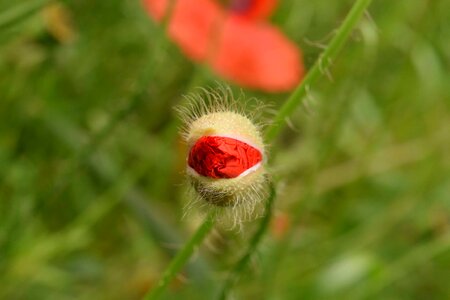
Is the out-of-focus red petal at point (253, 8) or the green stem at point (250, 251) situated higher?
the out-of-focus red petal at point (253, 8)

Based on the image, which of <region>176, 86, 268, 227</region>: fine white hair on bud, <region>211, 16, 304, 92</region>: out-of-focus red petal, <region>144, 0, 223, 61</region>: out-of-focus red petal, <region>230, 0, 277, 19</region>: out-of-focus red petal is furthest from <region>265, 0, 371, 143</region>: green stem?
<region>230, 0, 277, 19</region>: out-of-focus red petal

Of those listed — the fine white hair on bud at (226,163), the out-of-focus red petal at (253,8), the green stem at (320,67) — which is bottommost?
the fine white hair on bud at (226,163)

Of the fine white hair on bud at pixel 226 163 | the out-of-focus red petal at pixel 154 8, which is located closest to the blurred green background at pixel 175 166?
the out-of-focus red petal at pixel 154 8

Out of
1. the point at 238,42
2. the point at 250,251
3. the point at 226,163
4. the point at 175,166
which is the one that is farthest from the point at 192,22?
the point at 226,163

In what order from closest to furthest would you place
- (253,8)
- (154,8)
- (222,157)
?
(222,157) < (154,8) < (253,8)

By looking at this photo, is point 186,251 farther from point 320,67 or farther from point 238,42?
point 238,42

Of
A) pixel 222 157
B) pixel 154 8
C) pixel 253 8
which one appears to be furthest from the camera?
pixel 253 8

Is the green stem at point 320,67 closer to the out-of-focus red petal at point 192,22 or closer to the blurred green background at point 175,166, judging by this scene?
the blurred green background at point 175,166
